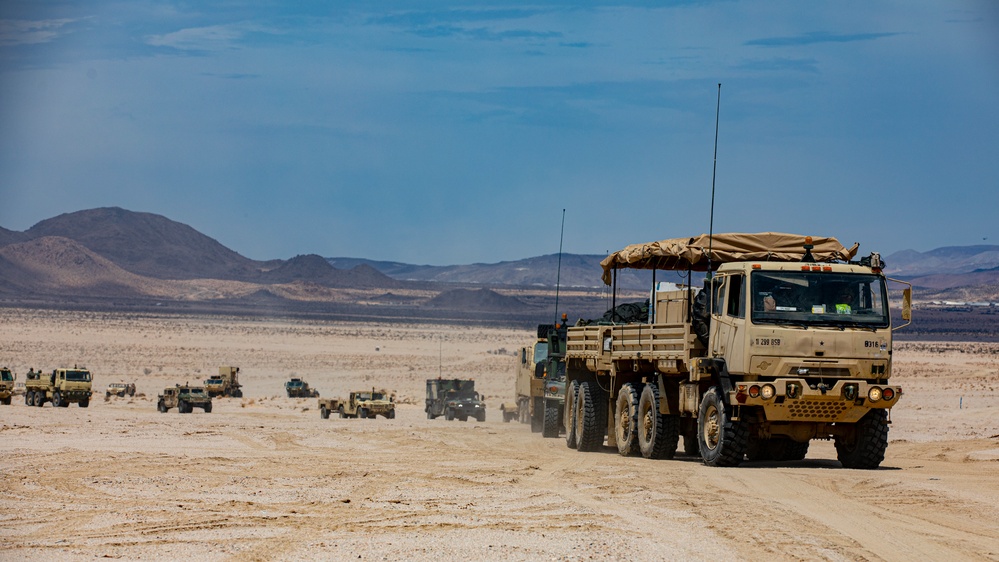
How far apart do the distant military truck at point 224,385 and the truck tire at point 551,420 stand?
28.5 metres

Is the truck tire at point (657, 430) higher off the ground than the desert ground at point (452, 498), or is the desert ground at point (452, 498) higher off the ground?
the truck tire at point (657, 430)

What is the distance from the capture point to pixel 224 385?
63531mm

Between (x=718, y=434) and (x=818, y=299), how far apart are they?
8.75ft

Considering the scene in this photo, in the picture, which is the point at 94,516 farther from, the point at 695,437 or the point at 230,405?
the point at 230,405

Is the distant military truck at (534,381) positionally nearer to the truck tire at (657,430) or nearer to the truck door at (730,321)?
the truck tire at (657,430)

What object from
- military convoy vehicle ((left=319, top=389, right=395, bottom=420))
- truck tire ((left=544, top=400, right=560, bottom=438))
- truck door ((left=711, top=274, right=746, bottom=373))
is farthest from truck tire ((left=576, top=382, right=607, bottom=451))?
military convoy vehicle ((left=319, top=389, right=395, bottom=420))

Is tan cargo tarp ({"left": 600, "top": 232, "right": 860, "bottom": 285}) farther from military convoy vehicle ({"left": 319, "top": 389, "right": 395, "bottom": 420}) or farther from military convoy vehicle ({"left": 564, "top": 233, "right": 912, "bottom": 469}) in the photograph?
military convoy vehicle ({"left": 319, "top": 389, "right": 395, "bottom": 420})

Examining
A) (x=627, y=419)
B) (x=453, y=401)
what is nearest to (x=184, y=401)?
(x=453, y=401)

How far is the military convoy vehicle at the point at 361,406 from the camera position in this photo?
49094mm

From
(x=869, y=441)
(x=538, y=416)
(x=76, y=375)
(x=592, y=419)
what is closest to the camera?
(x=869, y=441)

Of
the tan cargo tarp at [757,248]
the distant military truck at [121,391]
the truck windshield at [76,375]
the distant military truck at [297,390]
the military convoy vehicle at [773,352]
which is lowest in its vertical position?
the distant military truck at [121,391]

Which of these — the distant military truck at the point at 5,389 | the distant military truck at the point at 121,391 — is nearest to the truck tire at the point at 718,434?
the distant military truck at the point at 5,389

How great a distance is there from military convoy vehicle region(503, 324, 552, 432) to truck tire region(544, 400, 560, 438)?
3.19 meters

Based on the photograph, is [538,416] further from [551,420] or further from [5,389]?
[5,389]
